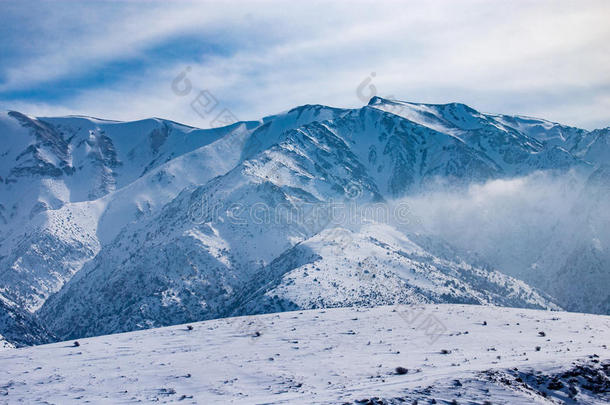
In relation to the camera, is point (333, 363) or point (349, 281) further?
point (349, 281)

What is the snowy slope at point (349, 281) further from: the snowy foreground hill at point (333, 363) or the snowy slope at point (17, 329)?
the snowy foreground hill at point (333, 363)

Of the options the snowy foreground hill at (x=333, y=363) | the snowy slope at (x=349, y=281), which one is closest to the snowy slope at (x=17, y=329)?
the snowy slope at (x=349, y=281)

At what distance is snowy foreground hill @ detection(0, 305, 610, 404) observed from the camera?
31.4 meters

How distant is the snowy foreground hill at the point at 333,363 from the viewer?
31375 millimetres

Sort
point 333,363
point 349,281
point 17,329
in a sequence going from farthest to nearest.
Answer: point 17,329, point 349,281, point 333,363

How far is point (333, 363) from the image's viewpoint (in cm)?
3847

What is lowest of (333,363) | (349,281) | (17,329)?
(17,329)

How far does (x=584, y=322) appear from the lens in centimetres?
5578

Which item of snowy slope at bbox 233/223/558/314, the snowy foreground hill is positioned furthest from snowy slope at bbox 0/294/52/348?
the snowy foreground hill

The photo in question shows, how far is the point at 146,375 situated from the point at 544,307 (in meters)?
187

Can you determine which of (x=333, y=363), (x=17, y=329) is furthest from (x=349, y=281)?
(x=333, y=363)

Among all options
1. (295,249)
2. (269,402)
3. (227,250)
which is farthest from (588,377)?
(227,250)

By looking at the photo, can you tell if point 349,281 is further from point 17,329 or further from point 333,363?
point 333,363

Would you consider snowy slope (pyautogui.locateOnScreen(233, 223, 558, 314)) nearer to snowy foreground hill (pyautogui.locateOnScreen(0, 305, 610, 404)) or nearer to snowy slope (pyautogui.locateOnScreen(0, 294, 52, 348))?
snowy slope (pyautogui.locateOnScreen(0, 294, 52, 348))
